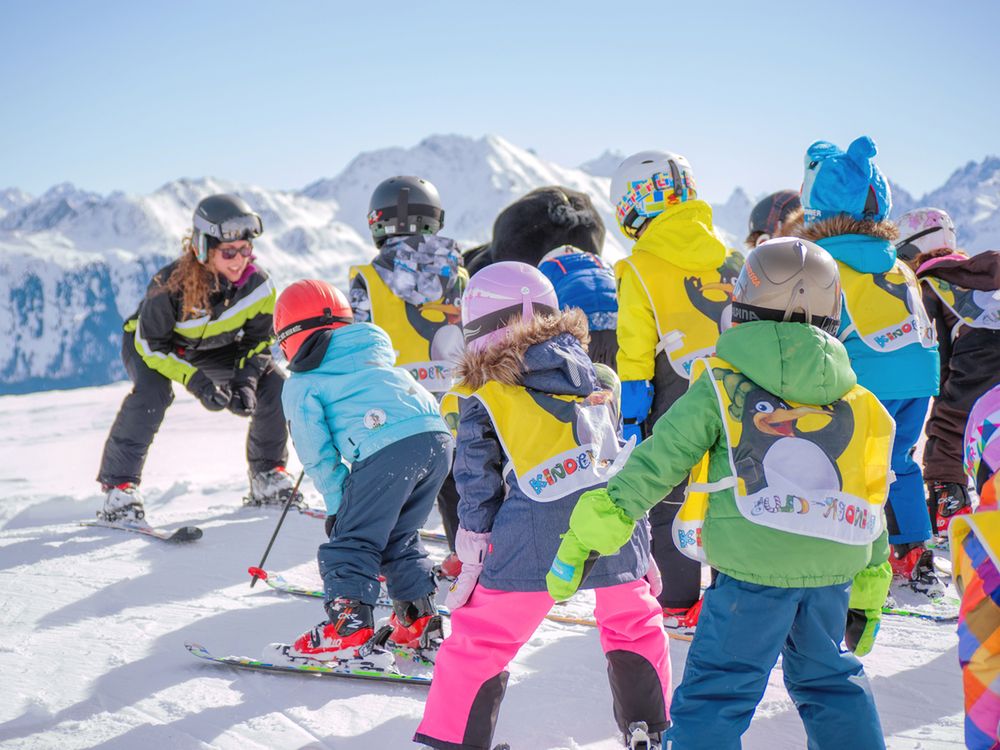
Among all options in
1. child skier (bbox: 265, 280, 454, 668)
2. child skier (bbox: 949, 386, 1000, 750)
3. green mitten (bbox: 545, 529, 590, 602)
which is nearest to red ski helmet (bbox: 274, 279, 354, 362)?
child skier (bbox: 265, 280, 454, 668)

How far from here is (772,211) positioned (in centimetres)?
622

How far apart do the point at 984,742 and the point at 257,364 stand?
217 inches

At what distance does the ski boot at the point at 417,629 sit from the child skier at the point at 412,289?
117cm

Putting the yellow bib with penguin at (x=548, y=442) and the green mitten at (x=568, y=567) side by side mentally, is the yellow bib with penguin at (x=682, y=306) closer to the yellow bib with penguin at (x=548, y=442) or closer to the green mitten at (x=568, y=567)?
the yellow bib with penguin at (x=548, y=442)

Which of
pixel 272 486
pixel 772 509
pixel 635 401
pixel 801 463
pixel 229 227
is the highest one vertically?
pixel 229 227

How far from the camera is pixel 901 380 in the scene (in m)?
4.37

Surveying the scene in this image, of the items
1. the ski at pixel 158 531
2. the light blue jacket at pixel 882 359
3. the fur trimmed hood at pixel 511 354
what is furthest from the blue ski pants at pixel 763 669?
the ski at pixel 158 531

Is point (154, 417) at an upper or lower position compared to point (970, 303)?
lower

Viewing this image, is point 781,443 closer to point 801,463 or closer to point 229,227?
point 801,463

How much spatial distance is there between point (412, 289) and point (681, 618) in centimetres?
240

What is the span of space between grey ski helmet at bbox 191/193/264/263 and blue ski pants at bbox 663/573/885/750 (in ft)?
15.2

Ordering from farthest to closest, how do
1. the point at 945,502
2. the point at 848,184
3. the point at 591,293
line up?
the point at 945,502 < the point at 591,293 < the point at 848,184

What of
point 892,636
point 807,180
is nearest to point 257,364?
point 807,180

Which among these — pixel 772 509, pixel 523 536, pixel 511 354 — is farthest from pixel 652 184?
pixel 772 509
